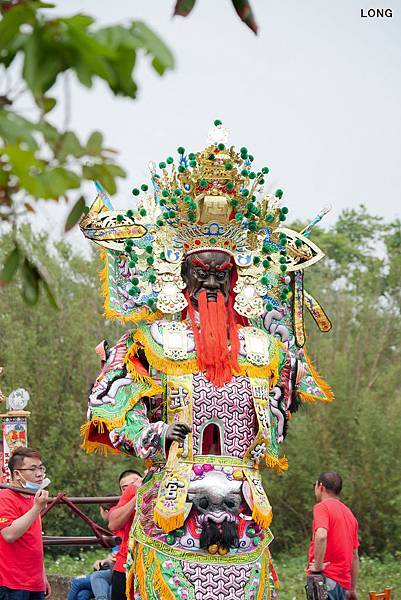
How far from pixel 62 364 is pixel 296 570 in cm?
539

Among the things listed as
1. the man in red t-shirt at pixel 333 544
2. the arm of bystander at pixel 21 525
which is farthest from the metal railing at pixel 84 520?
the man in red t-shirt at pixel 333 544

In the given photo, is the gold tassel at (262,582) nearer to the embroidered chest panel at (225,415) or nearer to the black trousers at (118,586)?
the embroidered chest panel at (225,415)

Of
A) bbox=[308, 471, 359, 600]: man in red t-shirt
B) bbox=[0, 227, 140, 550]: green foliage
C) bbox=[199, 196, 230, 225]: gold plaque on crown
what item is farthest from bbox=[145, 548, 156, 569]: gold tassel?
bbox=[0, 227, 140, 550]: green foliage

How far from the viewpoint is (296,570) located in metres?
13.8

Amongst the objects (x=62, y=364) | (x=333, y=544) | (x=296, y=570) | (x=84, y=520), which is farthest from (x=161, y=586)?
(x=62, y=364)

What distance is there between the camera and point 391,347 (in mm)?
17812

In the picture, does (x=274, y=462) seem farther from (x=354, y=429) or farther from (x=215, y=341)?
(x=354, y=429)

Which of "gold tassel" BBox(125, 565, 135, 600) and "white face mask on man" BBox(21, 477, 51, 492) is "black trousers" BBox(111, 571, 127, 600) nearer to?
"gold tassel" BBox(125, 565, 135, 600)

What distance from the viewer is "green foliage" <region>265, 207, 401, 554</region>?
14891mm

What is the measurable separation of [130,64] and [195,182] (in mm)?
4355

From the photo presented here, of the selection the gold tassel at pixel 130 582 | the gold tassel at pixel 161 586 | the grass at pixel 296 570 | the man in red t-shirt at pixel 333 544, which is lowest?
the grass at pixel 296 570

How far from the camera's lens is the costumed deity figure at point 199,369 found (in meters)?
6.16

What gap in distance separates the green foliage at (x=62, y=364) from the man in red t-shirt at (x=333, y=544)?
8.57 m

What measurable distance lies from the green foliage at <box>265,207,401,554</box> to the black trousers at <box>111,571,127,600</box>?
7.64 meters
